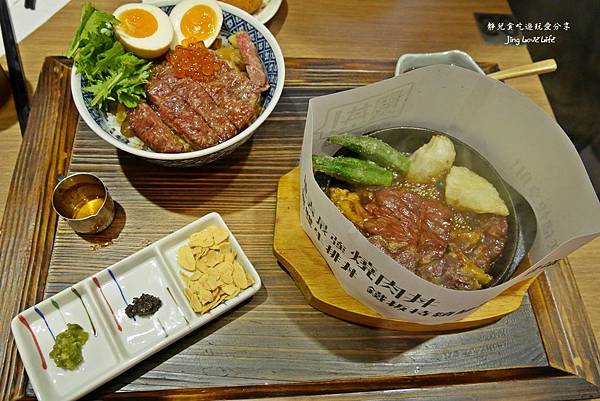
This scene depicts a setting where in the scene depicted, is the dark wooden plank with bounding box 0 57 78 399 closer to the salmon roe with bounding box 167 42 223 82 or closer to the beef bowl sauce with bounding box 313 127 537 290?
the salmon roe with bounding box 167 42 223 82

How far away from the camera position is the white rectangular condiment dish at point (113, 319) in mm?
1589

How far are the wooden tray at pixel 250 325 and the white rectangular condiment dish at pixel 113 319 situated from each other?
0.26ft

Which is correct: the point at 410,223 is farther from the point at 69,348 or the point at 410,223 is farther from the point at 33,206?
the point at 33,206

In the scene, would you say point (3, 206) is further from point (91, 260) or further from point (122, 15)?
point (122, 15)

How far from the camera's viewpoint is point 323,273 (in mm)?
1786

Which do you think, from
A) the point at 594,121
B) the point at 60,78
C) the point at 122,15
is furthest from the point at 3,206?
the point at 594,121

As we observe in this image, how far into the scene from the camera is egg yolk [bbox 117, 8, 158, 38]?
6.95 ft

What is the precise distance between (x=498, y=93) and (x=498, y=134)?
0.19 metres

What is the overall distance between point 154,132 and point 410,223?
105 centimetres

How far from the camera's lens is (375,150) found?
1.94 meters

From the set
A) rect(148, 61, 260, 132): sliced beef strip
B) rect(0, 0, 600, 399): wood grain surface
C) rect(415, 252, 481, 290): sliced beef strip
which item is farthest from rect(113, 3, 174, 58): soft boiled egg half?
rect(415, 252, 481, 290): sliced beef strip

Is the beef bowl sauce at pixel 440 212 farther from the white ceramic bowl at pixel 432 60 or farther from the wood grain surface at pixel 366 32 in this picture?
the wood grain surface at pixel 366 32

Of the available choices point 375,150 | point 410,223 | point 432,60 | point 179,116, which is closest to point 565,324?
point 410,223

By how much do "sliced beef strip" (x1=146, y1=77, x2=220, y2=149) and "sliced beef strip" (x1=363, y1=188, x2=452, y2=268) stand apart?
27.1 inches
